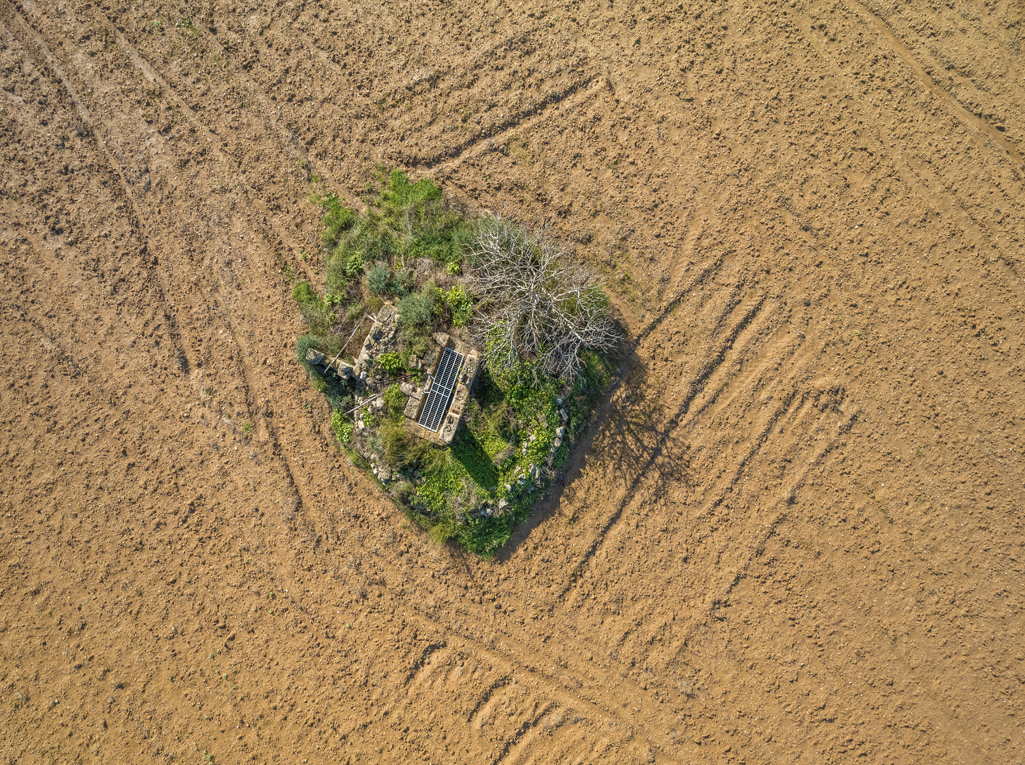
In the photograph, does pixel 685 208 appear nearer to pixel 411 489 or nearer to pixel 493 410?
pixel 493 410

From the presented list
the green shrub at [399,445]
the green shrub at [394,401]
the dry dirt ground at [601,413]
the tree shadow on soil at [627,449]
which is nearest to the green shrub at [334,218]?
the dry dirt ground at [601,413]

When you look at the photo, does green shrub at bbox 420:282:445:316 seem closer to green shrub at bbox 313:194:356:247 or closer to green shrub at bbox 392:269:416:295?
green shrub at bbox 392:269:416:295

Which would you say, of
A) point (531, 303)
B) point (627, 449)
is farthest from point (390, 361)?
point (627, 449)

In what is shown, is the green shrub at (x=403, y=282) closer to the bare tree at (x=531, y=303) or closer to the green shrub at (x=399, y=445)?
the bare tree at (x=531, y=303)

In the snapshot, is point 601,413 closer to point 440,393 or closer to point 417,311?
point 440,393

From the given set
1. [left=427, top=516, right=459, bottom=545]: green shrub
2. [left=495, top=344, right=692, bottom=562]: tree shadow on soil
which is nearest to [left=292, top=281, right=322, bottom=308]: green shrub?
[left=427, top=516, right=459, bottom=545]: green shrub

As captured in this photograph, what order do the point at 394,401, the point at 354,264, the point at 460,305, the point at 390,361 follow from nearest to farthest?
the point at 390,361
the point at 394,401
the point at 460,305
the point at 354,264
